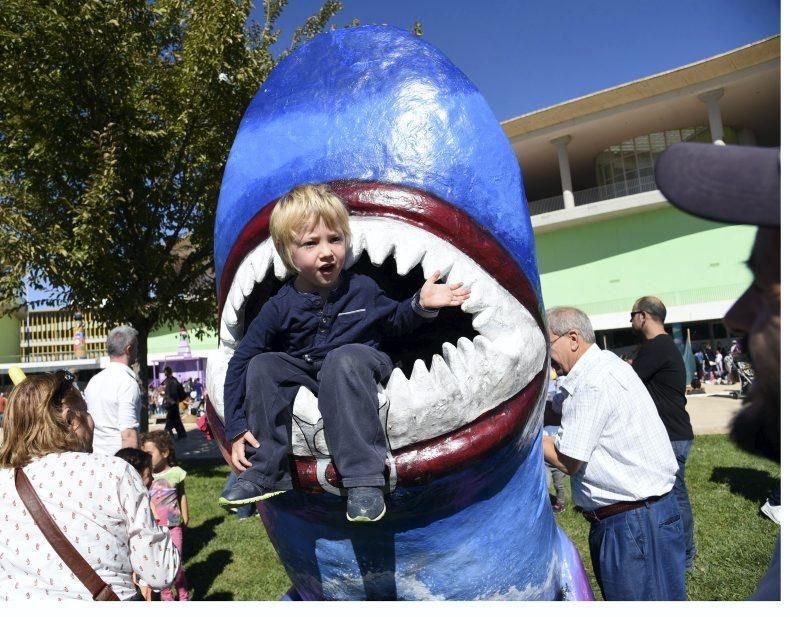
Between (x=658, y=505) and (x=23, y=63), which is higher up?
(x=23, y=63)

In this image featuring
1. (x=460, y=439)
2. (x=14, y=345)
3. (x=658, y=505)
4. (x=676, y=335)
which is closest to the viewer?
(x=460, y=439)

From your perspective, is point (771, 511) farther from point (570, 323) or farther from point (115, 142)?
point (115, 142)

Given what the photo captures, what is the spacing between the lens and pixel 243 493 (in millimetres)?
1333

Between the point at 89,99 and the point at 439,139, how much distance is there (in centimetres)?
627

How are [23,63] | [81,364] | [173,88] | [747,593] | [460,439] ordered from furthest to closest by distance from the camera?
[81,364] → [173,88] → [23,63] → [747,593] → [460,439]

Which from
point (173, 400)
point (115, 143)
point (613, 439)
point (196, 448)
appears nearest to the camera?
point (613, 439)

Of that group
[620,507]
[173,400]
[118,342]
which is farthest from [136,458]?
[173,400]

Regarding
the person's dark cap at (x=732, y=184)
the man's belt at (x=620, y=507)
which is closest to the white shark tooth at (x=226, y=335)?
the person's dark cap at (x=732, y=184)

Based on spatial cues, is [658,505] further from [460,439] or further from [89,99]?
[89,99]

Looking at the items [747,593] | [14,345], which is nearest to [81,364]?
[14,345]

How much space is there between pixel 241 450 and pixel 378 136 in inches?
30.6

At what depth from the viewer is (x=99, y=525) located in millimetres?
1771

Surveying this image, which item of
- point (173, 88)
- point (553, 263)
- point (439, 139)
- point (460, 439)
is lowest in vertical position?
point (460, 439)

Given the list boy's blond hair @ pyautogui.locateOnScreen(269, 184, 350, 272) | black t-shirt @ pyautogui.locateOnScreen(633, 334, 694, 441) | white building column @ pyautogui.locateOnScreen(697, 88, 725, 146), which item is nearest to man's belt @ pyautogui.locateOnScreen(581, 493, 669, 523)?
boy's blond hair @ pyautogui.locateOnScreen(269, 184, 350, 272)
